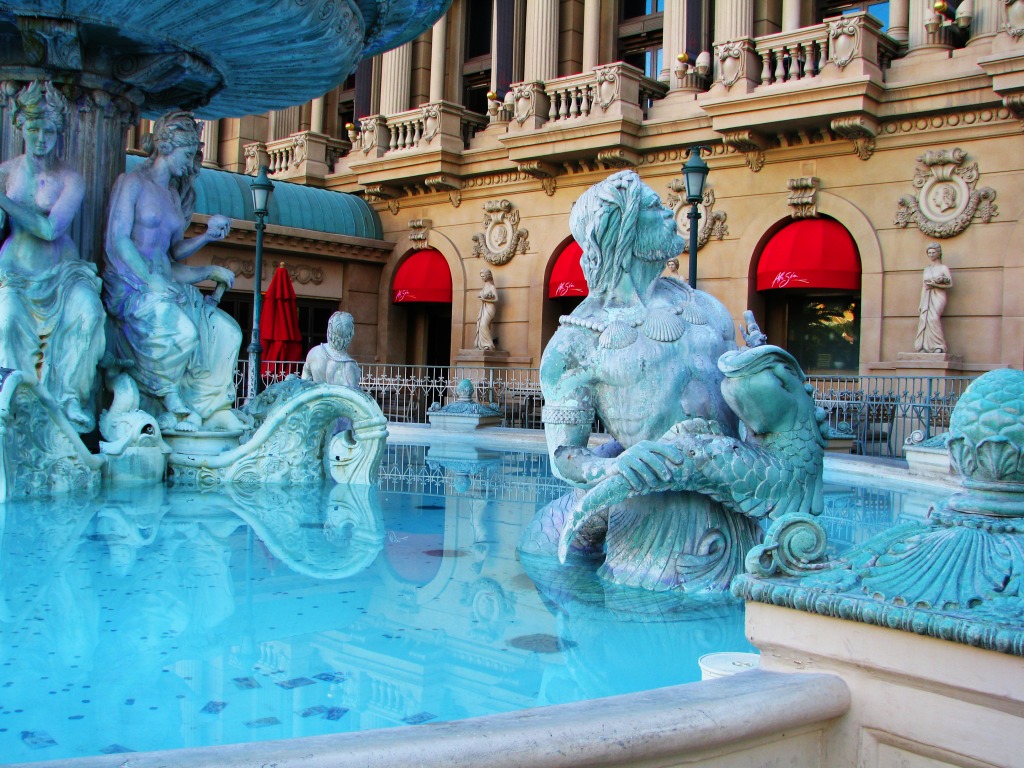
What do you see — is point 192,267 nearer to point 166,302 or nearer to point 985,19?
point 166,302

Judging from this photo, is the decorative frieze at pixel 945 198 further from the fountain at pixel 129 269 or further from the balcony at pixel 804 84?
the fountain at pixel 129 269

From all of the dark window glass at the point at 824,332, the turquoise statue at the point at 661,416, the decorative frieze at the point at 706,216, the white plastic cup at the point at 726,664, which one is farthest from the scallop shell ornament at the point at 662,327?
the dark window glass at the point at 824,332

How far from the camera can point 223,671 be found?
8.52ft

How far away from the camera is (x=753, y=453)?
3340 mm

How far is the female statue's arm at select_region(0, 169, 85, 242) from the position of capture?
232 inches

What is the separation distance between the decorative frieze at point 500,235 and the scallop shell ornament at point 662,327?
19.5 m

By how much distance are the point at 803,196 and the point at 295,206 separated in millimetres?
12151

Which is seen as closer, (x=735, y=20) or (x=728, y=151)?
(x=728, y=151)

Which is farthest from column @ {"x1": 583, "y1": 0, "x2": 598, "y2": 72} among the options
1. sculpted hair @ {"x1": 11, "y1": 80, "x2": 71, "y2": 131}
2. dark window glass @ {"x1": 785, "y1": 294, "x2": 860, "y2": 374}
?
sculpted hair @ {"x1": 11, "y1": 80, "x2": 71, "y2": 131}

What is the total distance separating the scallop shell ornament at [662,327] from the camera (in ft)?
11.9

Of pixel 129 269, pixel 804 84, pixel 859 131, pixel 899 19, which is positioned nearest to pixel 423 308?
pixel 804 84

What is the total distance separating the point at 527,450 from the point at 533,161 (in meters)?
13.2

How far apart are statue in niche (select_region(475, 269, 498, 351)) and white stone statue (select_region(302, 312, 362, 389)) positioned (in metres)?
13.7

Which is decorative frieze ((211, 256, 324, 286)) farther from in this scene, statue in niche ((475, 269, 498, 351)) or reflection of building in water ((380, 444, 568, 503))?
reflection of building in water ((380, 444, 568, 503))
